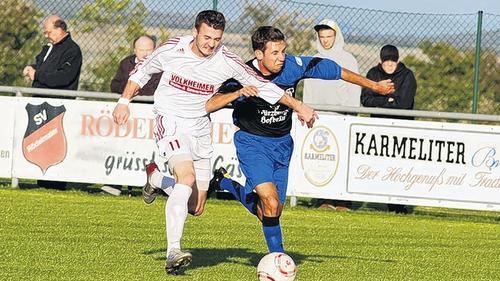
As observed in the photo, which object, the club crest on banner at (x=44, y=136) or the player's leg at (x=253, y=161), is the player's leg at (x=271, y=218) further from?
the club crest on banner at (x=44, y=136)

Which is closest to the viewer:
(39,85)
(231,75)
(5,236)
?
(231,75)

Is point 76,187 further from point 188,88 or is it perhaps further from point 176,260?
point 176,260

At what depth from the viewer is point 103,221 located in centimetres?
1435

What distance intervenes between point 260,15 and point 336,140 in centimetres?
276

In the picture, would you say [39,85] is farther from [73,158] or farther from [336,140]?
[336,140]

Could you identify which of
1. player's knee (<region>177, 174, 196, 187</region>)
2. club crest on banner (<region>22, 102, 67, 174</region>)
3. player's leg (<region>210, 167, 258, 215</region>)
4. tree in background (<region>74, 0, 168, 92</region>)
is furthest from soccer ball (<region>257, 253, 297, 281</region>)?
tree in background (<region>74, 0, 168, 92</region>)

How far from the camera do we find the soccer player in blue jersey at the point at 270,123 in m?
10.9


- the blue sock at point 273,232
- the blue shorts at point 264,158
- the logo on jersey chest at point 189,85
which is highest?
the logo on jersey chest at point 189,85

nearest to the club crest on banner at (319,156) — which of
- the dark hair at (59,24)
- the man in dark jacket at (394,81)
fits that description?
the man in dark jacket at (394,81)

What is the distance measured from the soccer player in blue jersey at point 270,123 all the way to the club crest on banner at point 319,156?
5.55m

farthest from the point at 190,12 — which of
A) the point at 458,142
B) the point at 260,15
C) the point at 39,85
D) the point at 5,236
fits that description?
the point at 5,236

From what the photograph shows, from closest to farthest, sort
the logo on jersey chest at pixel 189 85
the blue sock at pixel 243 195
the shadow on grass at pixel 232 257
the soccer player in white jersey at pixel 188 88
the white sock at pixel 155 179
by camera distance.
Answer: the soccer player in white jersey at pixel 188 88 < the logo on jersey chest at pixel 189 85 < the shadow on grass at pixel 232 257 < the blue sock at pixel 243 195 < the white sock at pixel 155 179

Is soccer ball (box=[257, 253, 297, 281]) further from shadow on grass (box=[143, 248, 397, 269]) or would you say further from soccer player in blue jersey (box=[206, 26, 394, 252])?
shadow on grass (box=[143, 248, 397, 269])

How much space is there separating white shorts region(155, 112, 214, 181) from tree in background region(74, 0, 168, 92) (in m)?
8.12
